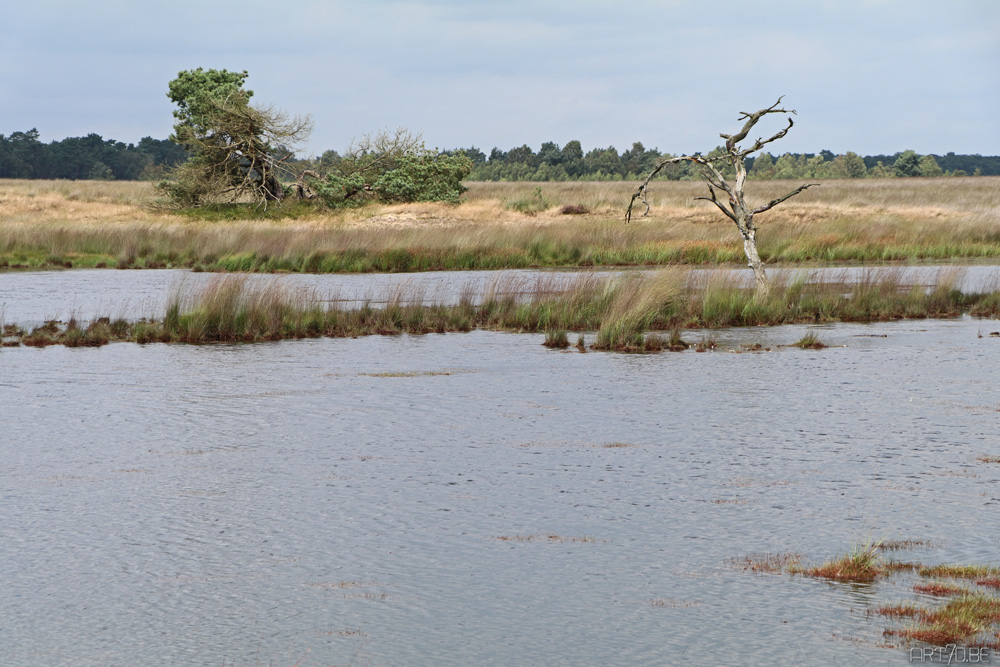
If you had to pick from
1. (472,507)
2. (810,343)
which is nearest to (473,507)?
(472,507)

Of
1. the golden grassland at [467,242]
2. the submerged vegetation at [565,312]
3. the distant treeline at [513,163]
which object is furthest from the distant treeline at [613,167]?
the submerged vegetation at [565,312]

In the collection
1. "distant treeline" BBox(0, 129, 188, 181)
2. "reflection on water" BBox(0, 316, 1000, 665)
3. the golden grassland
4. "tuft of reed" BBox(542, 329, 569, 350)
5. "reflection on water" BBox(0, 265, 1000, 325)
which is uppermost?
"distant treeline" BBox(0, 129, 188, 181)

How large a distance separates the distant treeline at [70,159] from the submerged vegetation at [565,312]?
91.6 meters

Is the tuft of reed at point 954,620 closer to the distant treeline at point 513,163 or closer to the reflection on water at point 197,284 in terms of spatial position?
the reflection on water at point 197,284

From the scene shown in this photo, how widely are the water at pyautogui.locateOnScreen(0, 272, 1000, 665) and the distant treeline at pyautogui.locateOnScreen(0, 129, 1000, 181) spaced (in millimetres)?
94674

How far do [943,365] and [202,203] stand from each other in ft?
135

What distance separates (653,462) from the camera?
1019 cm

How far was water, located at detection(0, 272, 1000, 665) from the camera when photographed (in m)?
6.28

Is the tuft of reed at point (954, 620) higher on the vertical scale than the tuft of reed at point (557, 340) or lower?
lower

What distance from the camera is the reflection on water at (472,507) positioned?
6285mm

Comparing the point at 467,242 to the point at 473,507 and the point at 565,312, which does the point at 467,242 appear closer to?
the point at 565,312

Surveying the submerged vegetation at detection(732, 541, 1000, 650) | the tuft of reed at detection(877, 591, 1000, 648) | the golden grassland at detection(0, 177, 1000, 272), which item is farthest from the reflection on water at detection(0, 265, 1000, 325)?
the tuft of reed at detection(877, 591, 1000, 648)

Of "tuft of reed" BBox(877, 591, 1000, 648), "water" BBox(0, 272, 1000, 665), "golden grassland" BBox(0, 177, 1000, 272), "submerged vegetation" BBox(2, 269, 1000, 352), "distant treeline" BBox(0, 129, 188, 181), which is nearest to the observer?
"tuft of reed" BBox(877, 591, 1000, 648)

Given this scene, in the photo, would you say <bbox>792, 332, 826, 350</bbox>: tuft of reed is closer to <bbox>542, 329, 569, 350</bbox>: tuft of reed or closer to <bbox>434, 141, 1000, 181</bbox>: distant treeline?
<bbox>542, 329, 569, 350</bbox>: tuft of reed
